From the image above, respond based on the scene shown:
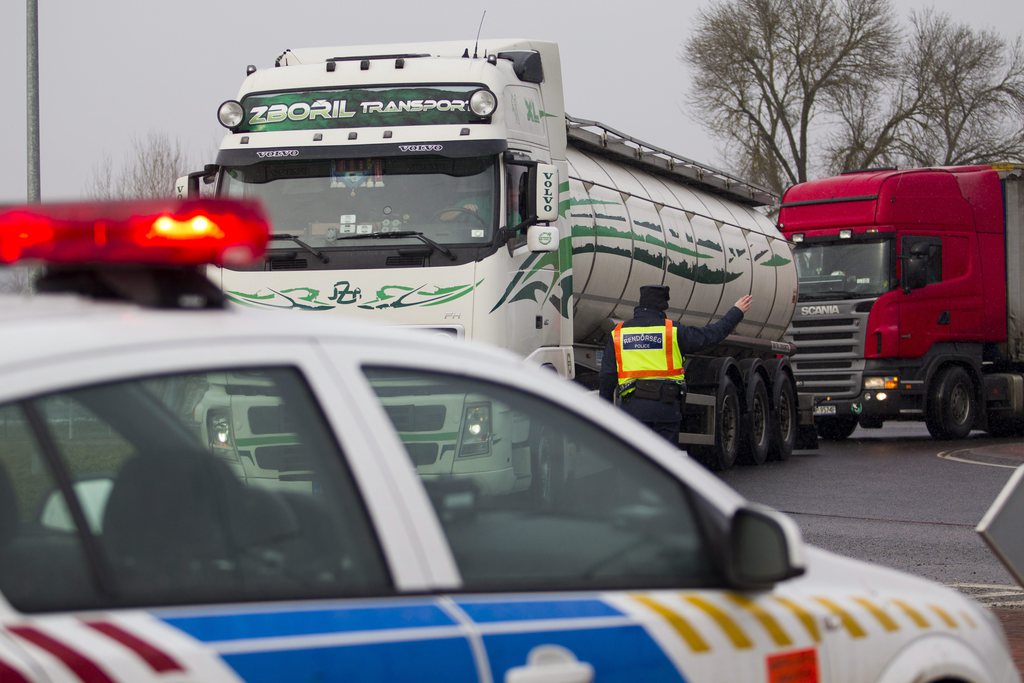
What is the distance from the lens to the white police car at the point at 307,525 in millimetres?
2482

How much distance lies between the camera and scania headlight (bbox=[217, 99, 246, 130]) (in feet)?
39.8

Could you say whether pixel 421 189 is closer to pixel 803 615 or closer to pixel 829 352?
pixel 803 615

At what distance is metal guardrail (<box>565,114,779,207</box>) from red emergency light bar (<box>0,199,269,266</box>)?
Result: 37.4 ft

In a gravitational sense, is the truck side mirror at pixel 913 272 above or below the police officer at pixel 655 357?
above

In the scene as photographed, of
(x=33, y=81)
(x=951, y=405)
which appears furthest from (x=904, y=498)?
(x=33, y=81)

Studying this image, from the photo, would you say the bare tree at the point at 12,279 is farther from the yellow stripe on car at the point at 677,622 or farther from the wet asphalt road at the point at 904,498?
the wet asphalt road at the point at 904,498

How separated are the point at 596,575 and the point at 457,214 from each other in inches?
340

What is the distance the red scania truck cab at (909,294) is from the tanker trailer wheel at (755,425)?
134 inches

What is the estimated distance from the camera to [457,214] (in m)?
11.6

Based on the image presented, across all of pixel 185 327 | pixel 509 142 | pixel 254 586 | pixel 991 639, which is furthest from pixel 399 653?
pixel 509 142

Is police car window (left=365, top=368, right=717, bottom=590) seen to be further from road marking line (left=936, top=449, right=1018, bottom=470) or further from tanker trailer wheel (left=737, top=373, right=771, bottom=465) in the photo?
road marking line (left=936, top=449, right=1018, bottom=470)

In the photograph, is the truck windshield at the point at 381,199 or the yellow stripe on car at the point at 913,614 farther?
the truck windshield at the point at 381,199

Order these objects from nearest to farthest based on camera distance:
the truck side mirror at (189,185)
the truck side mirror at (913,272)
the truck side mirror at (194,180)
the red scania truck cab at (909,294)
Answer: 1. the truck side mirror at (194,180)
2. the truck side mirror at (189,185)
3. the truck side mirror at (913,272)
4. the red scania truck cab at (909,294)

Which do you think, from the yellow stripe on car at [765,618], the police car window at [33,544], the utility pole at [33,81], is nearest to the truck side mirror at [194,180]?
the utility pole at [33,81]
